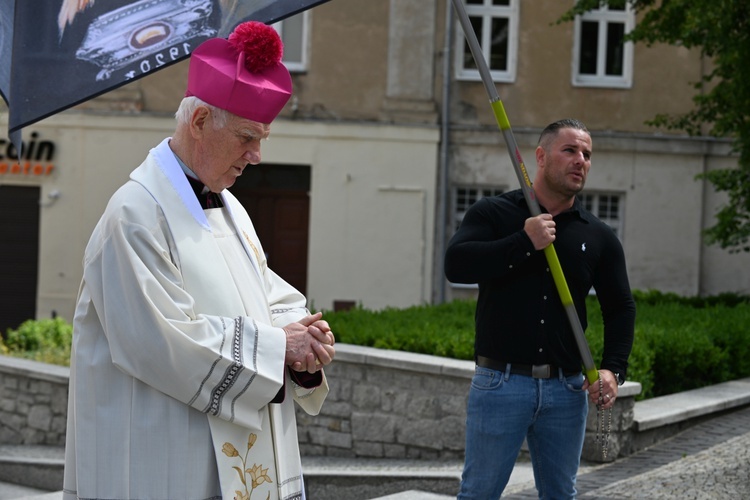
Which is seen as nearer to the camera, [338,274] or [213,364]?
[213,364]

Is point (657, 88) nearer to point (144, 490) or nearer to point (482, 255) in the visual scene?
point (482, 255)

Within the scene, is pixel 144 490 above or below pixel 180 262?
below

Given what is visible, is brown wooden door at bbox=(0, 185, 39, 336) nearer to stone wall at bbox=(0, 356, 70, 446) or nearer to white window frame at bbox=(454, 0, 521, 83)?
white window frame at bbox=(454, 0, 521, 83)

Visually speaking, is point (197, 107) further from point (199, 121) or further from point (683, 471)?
point (683, 471)

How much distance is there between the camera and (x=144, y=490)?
349 centimetres

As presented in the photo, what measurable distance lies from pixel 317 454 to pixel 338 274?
447 inches

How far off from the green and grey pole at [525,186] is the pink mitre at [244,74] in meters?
1.20

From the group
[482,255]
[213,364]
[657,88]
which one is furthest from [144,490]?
[657,88]

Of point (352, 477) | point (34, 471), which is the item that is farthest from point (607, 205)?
point (352, 477)

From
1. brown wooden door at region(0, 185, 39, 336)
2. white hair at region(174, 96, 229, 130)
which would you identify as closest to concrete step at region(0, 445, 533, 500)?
white hair at region(174, 96, 229, 130)

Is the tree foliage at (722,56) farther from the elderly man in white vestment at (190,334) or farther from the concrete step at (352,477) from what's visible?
the elderly man in white vestment at (190,334)

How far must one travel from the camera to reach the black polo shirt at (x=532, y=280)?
4816mm

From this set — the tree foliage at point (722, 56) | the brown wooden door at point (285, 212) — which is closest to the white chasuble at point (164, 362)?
the tree foliage at point (722, 56)

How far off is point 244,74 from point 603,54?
18.3 metres
